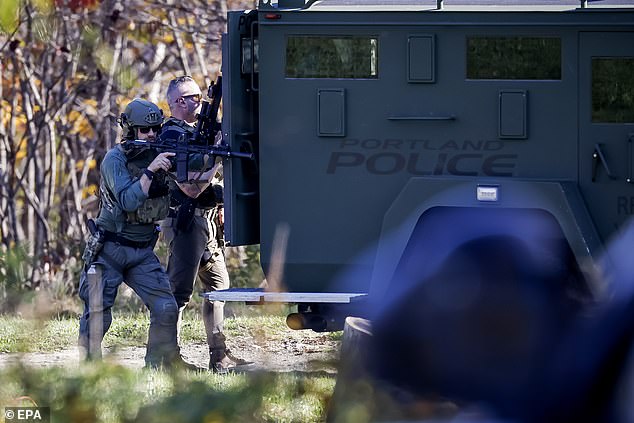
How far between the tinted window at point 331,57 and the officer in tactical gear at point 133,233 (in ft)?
3.39

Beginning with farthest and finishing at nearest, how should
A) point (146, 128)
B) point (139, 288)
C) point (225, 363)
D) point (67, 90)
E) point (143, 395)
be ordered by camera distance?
point (67, 90) → point (225, 363) → point (139, 288) → point (146, 128) → point (143, 395)

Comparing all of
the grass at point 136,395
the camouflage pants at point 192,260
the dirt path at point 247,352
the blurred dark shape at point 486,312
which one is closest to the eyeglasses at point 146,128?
the camouflage pants at point 192,260

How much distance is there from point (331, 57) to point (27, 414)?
277cm

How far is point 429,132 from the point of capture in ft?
19.1

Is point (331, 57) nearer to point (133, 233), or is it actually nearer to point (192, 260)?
point (133, 233)

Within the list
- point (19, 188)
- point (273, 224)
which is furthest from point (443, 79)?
point (19, 188)

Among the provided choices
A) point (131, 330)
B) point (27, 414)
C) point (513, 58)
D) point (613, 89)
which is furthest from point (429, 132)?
point (131, 330)

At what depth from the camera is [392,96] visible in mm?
5844

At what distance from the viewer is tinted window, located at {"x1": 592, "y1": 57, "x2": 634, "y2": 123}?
5672 millimetres

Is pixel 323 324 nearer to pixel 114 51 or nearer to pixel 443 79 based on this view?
pixel 443 79

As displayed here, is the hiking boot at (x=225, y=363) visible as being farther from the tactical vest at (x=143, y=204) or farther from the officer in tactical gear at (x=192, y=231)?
the tactical vest at (x=143, y=204)

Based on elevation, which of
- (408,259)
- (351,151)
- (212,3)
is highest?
(212,3)

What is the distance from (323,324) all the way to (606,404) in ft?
5.31

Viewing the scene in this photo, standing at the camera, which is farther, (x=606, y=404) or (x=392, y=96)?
(x=392, y=96)
